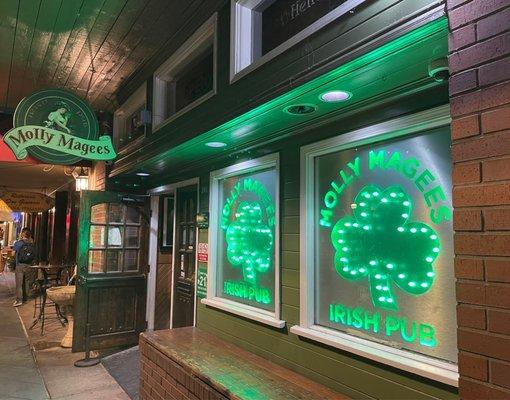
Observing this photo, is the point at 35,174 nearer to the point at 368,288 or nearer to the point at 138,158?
the point at 138,158

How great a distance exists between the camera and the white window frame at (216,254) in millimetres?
3432

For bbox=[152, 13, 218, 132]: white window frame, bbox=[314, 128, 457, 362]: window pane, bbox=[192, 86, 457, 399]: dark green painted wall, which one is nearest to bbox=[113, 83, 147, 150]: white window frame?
bbox=[152, 13, 218, 132]: white window frame

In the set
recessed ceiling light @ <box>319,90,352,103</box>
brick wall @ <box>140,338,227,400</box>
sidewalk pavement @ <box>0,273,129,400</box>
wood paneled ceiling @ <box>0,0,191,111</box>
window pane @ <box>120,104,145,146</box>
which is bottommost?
sidewalk pavement @ <box>0,273,129,400</box>

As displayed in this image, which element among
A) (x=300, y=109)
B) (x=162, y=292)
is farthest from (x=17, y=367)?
(x=300, y=109)

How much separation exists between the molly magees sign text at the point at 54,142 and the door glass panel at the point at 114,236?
5.66 feet

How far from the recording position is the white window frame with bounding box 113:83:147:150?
18.9ft

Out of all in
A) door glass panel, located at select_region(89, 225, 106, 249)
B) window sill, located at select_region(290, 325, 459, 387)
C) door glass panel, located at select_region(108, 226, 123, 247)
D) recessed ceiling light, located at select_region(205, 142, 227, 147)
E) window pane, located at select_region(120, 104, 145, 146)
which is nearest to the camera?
window sill, located at select_region(290, 325, 459, 387)

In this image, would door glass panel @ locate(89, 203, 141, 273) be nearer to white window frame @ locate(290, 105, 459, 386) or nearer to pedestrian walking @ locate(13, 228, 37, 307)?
white window frame @ locate(290, 105, 459, 386)

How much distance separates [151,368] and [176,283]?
1.79m

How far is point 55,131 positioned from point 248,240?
2411 mm

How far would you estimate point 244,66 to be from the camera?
3332 mm

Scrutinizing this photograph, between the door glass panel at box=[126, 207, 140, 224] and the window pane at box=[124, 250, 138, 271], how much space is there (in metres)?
0.47

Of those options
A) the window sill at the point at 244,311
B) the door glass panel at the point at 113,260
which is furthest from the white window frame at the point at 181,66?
the door glass panel at the point at 113,260

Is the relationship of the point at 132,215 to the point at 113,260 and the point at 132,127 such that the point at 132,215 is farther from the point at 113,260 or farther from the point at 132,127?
the point at 132,127
